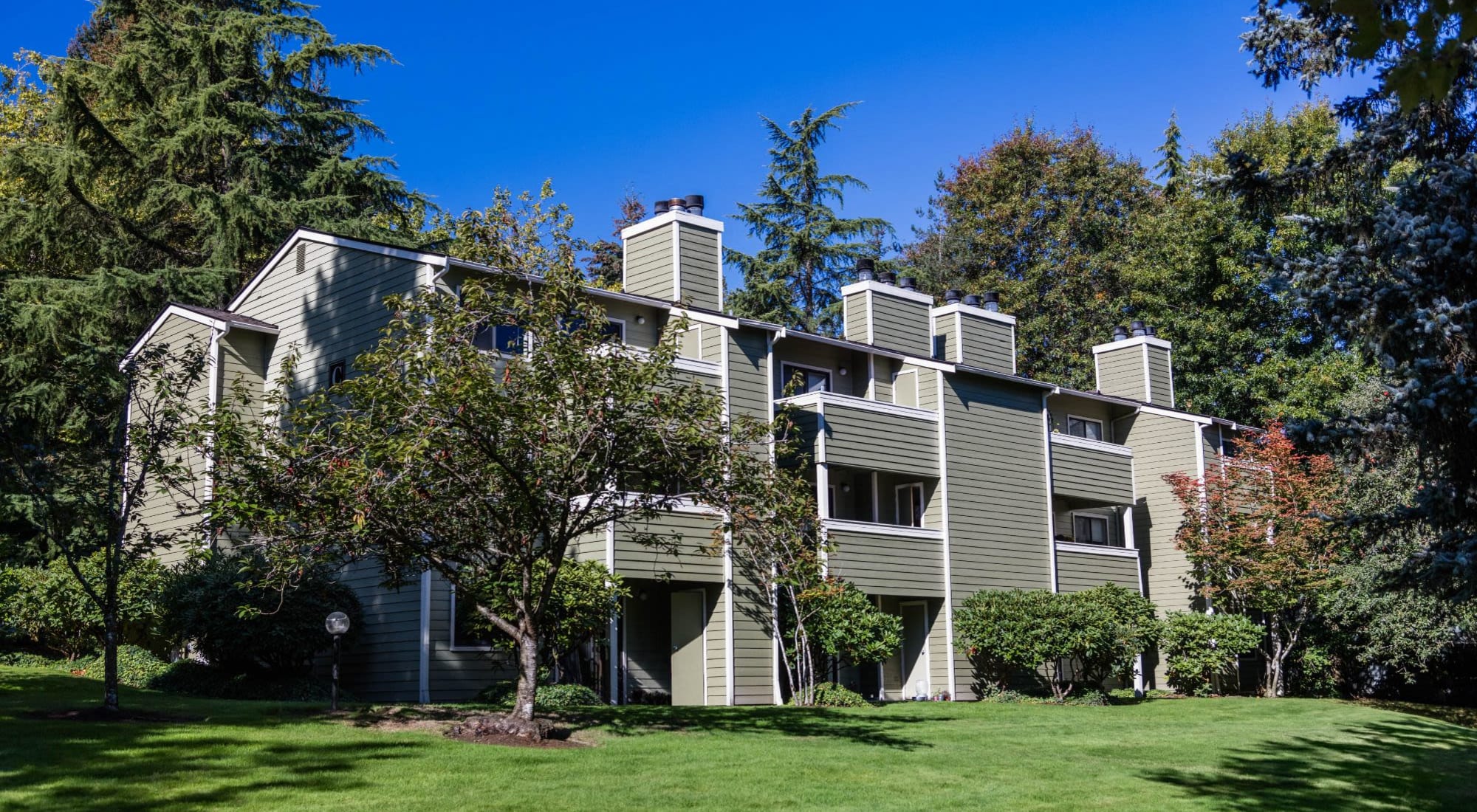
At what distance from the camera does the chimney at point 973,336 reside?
30484 millimetres

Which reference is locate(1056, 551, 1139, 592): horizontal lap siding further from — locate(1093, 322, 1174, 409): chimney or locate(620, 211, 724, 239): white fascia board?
locate(620, 211, 724, 239): white fascia board

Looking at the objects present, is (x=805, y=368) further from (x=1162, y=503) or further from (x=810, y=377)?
(x=1162, y=503)

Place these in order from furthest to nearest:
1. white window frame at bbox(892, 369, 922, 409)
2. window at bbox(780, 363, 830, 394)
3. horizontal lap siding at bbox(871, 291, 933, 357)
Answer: horizontal lap siding at bbox(871, 291, 933, 357), white window frame at bbox(892, 369, 922, 409), window at bbox(780, 363, 830, 394)

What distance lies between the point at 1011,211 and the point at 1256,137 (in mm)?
9032

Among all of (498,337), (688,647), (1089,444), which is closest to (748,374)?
(498,337)

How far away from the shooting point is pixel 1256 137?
137 ft

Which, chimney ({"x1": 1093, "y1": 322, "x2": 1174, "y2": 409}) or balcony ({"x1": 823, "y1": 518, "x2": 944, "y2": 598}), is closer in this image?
balcony ({"x1": 823, "y1": 518, "x2": 944, "y2": 598})

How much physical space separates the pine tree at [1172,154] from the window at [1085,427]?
56.8 feet

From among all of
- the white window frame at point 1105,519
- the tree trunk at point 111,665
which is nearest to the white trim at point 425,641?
the tree trunk at point 111,665

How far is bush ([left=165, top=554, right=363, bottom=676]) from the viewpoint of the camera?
754 inches

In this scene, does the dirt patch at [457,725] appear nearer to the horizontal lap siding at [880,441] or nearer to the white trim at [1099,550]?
the horizontal lap siding at [880,441]

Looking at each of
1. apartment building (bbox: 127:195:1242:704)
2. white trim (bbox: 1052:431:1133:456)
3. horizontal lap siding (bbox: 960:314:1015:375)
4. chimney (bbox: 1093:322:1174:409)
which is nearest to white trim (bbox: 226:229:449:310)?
apartment building (bbox: 127:195:1242:704)

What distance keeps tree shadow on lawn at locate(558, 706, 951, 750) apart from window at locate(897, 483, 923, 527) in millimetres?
7909

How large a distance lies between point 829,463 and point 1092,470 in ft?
30.7
